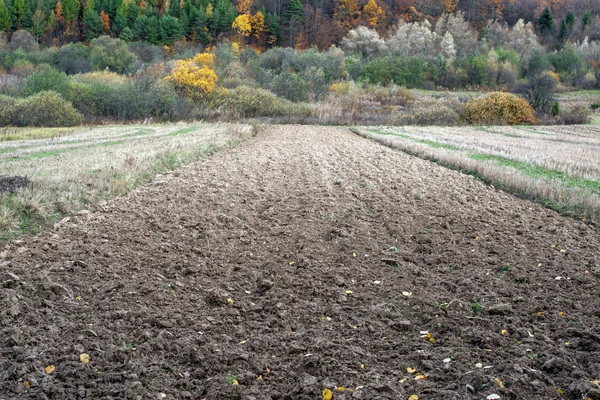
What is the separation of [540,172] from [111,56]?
7332cm

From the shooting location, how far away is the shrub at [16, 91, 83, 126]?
3728 centimetres

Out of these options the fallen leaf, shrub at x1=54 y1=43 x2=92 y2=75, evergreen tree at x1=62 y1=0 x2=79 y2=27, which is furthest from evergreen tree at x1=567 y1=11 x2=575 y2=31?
the fallen leaf

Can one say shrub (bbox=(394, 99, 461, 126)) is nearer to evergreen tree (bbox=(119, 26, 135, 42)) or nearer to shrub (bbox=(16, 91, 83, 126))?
shrub (bbox=(16, 91, 83, 126))

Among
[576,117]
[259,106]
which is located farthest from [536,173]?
[576,117]

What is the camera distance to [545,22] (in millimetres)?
112375

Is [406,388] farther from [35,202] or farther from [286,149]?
[286,149]

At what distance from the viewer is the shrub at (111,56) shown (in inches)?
2950

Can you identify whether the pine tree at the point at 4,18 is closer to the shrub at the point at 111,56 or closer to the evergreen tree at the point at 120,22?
the evergreen tree at the point at 120,22

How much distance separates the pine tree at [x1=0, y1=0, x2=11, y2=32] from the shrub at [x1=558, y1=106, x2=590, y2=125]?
9057 centimetres

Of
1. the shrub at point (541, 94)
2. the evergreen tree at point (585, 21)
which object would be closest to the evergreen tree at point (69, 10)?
the shrub at point (541, 94)

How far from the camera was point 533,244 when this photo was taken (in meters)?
8.52

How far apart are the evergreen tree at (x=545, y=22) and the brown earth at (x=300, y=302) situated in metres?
121

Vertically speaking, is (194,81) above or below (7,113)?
above

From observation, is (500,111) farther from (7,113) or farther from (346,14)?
(346,14)
